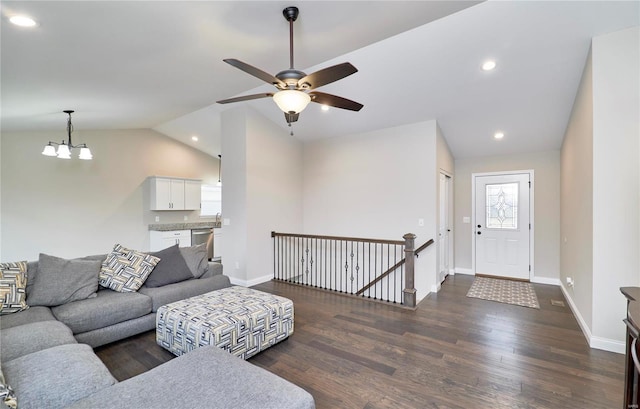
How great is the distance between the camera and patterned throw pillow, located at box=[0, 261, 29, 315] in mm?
2562

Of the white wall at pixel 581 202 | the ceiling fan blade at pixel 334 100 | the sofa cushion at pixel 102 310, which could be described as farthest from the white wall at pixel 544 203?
the sofa cushion at pixel 102 310

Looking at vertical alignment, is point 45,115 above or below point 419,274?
above

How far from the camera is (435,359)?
264cm

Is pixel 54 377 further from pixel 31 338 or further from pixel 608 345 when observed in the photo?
pixel 608 345

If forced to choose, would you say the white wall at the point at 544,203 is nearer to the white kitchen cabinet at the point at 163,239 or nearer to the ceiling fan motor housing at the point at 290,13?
the ceiling fan motor housing at the point at 290,13

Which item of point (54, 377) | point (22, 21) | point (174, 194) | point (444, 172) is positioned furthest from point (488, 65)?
point (174, 194)

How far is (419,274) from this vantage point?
4906 mm

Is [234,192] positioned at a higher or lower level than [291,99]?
lower

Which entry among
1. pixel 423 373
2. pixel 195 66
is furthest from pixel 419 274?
pixel 195 66

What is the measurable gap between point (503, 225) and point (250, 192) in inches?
194

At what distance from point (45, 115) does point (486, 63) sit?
5803 mm

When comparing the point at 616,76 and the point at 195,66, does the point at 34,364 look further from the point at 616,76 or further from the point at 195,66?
the point at 616,76

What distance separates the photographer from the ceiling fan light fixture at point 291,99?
7.18ft

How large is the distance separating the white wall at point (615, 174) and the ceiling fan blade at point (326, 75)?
103 inches
